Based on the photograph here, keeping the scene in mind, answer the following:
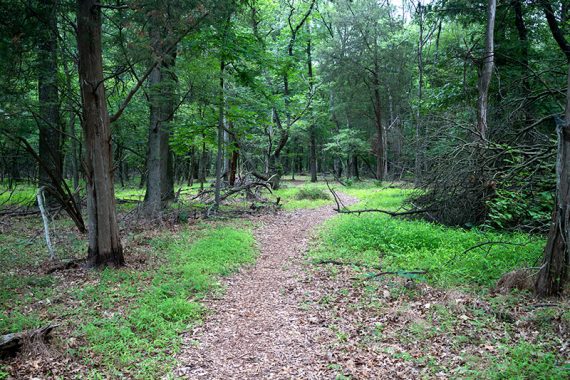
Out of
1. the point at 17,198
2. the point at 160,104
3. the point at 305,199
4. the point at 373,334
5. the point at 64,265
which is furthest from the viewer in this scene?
the point at 305,199

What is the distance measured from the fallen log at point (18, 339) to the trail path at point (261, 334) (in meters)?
1.70

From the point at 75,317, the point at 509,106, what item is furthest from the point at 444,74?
the point at 75,317

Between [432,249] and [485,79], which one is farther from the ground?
[485,79]

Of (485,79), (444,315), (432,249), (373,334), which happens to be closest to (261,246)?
(432,249)

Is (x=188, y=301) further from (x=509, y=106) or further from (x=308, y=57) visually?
(x=308, y=57)

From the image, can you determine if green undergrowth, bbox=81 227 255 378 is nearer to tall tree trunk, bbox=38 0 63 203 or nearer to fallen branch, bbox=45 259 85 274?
fallen branch, bbox=45 259 85 274

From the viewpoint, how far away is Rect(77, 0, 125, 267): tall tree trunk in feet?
23.2

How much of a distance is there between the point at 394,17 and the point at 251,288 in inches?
1190

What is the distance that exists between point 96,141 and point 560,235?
26.7 feet

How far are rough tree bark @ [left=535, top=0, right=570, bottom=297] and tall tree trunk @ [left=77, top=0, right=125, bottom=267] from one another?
7.79 meters

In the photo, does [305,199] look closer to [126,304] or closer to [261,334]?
[126,304]

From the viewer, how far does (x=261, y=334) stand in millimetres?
5176

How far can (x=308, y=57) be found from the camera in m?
25.7

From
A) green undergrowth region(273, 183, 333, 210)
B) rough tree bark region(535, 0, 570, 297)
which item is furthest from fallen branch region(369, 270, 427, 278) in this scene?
green undergrowth region(273, 183, 333, 210)
